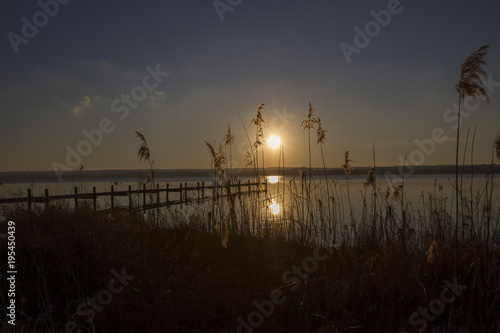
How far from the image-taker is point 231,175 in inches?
318

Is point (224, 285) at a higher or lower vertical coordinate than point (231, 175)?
lower

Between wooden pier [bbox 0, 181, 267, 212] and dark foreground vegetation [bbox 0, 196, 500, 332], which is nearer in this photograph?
dark foreground vegetation [bbox 0, 196, 500, 332]

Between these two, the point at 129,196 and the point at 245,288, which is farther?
the point at 129,196

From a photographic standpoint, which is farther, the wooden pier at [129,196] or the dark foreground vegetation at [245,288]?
the wooden pier at [129,196]

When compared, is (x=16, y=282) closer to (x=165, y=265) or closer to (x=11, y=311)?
(x=11, y=311)

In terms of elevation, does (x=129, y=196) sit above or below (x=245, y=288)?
above

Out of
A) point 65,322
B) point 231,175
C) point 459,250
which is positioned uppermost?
point 231,175

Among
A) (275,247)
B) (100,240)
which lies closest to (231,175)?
(275,247)

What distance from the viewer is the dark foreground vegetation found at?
3320mm

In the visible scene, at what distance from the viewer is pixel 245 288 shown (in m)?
4.08

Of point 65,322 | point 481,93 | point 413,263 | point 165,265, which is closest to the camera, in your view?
point 65,322

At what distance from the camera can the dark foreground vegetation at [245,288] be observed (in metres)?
3.32

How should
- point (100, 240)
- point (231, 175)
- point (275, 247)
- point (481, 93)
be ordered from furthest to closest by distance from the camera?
point (231, 175)
point (275, 247)
point (100, 240)
point (481, 93)

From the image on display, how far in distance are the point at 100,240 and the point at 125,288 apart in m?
1.68
